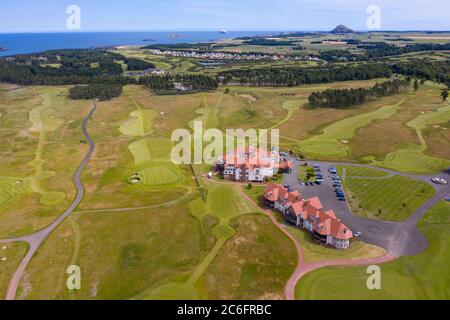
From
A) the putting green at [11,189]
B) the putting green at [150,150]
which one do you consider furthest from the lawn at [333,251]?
the putting green at [11,189]

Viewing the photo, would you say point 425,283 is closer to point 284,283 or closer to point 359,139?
point 284,283

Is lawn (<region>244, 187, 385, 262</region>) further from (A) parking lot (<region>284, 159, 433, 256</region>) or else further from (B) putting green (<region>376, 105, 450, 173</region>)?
(B) putting green (<region>376, 105, 450, 173</region>)

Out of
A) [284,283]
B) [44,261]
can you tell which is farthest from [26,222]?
[284,283]

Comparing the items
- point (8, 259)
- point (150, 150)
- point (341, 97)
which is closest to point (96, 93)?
point (150, 150)

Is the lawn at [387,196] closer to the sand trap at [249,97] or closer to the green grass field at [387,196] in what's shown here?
the green grass field at [387,196]

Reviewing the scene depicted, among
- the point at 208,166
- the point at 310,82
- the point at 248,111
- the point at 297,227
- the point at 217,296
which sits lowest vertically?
the point at 217,296

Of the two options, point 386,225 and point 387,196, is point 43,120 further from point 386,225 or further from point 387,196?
point 386,225
